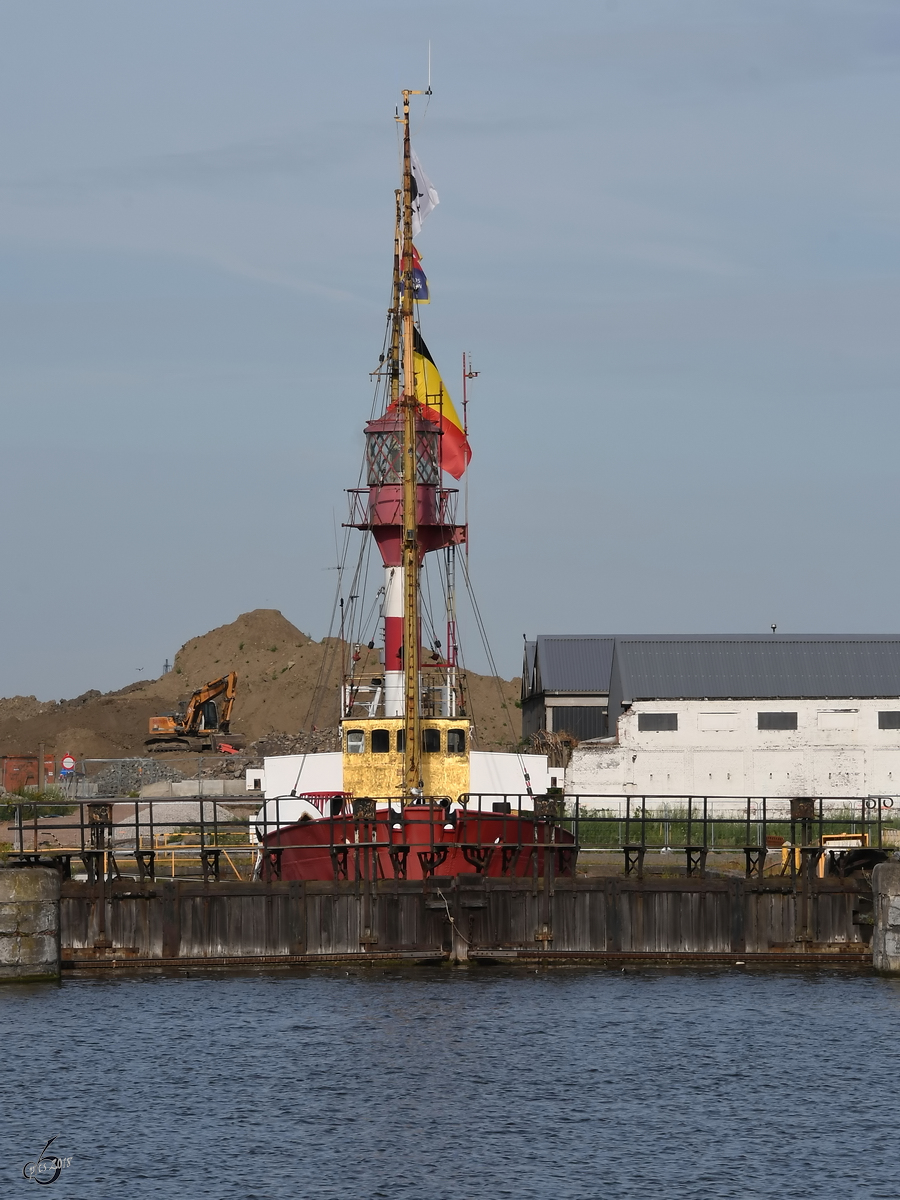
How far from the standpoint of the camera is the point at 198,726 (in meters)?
122

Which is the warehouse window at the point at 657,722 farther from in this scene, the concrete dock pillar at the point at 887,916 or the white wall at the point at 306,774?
the concrete dock pillar at the point at 887,916

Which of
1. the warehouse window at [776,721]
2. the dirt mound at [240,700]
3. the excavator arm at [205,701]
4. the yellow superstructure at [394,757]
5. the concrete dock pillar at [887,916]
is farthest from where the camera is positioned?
the dirt mound at [240,700]

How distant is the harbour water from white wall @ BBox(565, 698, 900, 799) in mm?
30804

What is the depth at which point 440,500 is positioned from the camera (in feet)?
198

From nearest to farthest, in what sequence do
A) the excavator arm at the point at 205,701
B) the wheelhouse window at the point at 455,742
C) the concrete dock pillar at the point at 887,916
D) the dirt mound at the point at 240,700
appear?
the concrete dock pillar at the point at 887,916 → the wheelhouse window at the point at 455,742 → the excavator arm at the point at 205,701 → the dirt mound at the point at 240,700

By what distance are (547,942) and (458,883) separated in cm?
288

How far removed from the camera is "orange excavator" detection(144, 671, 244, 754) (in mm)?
118875

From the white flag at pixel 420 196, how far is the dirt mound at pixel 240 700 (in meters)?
61.7

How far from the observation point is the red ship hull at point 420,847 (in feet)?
167

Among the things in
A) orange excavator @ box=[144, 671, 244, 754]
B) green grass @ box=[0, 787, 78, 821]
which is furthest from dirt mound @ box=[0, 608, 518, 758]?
green grass @ box=[0, 787, 78, 821]

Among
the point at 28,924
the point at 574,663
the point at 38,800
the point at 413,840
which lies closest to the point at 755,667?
the point at 574,663

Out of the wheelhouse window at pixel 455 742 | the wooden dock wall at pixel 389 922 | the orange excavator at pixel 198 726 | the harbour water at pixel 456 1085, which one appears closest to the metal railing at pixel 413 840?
the wooden dock wall at pixel 389 922

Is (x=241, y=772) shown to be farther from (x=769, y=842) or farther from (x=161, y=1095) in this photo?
(x=161, y=1095)

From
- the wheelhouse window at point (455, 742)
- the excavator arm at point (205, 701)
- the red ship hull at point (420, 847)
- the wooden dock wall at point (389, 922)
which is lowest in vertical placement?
the wooden dock wall at point (389, 922)
